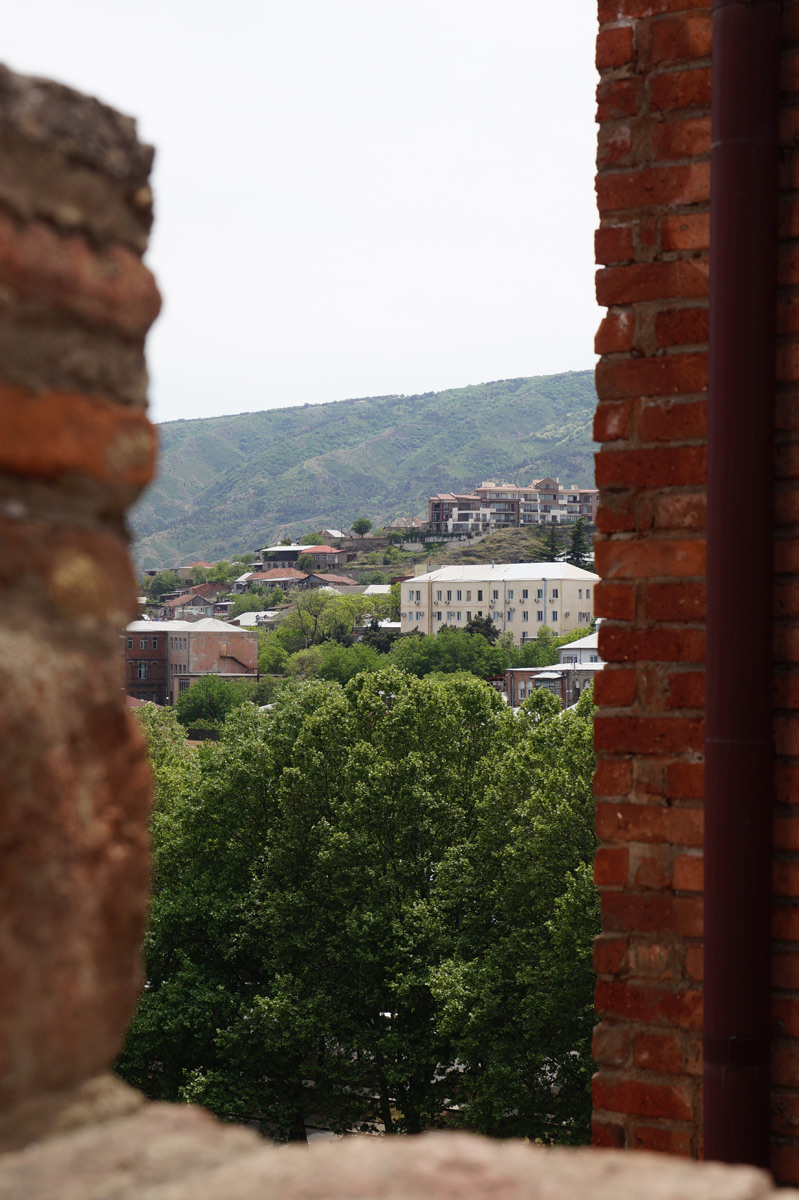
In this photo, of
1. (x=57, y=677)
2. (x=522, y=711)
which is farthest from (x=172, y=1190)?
(x=522, y=711)

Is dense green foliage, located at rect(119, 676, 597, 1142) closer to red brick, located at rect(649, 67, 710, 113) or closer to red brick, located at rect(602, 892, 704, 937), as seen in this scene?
red brick, located at rect(602, 892, 704, 937)

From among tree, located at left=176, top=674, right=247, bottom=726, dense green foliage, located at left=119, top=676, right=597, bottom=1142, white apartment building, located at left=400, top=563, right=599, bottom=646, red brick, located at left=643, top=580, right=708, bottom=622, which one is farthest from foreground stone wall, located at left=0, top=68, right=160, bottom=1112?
white apartment building, located at left=400, top=563, right=599, bottom=646

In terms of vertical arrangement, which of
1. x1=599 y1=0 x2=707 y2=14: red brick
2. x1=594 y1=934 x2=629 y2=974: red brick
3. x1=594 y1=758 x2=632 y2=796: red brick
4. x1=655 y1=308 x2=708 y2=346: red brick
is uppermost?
x1=599 y1=0 x2=707 y2=14: red brick

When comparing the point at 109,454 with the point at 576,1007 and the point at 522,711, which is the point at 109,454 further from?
the point at 522,711

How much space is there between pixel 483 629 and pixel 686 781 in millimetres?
95834

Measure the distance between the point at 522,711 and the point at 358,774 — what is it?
14.1 ft

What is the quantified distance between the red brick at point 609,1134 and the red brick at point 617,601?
1.19 m

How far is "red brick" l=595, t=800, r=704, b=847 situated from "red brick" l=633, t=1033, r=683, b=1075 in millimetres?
457

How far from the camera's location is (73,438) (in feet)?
3.97

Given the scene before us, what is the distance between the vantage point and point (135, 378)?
131cm

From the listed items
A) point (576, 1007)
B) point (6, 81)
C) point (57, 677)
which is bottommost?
point (576, 1007)

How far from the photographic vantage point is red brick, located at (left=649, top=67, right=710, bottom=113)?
9.84 ft

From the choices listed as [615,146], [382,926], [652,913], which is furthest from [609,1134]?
[382,926]

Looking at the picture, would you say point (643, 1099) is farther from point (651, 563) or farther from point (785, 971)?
point (651, 563)
